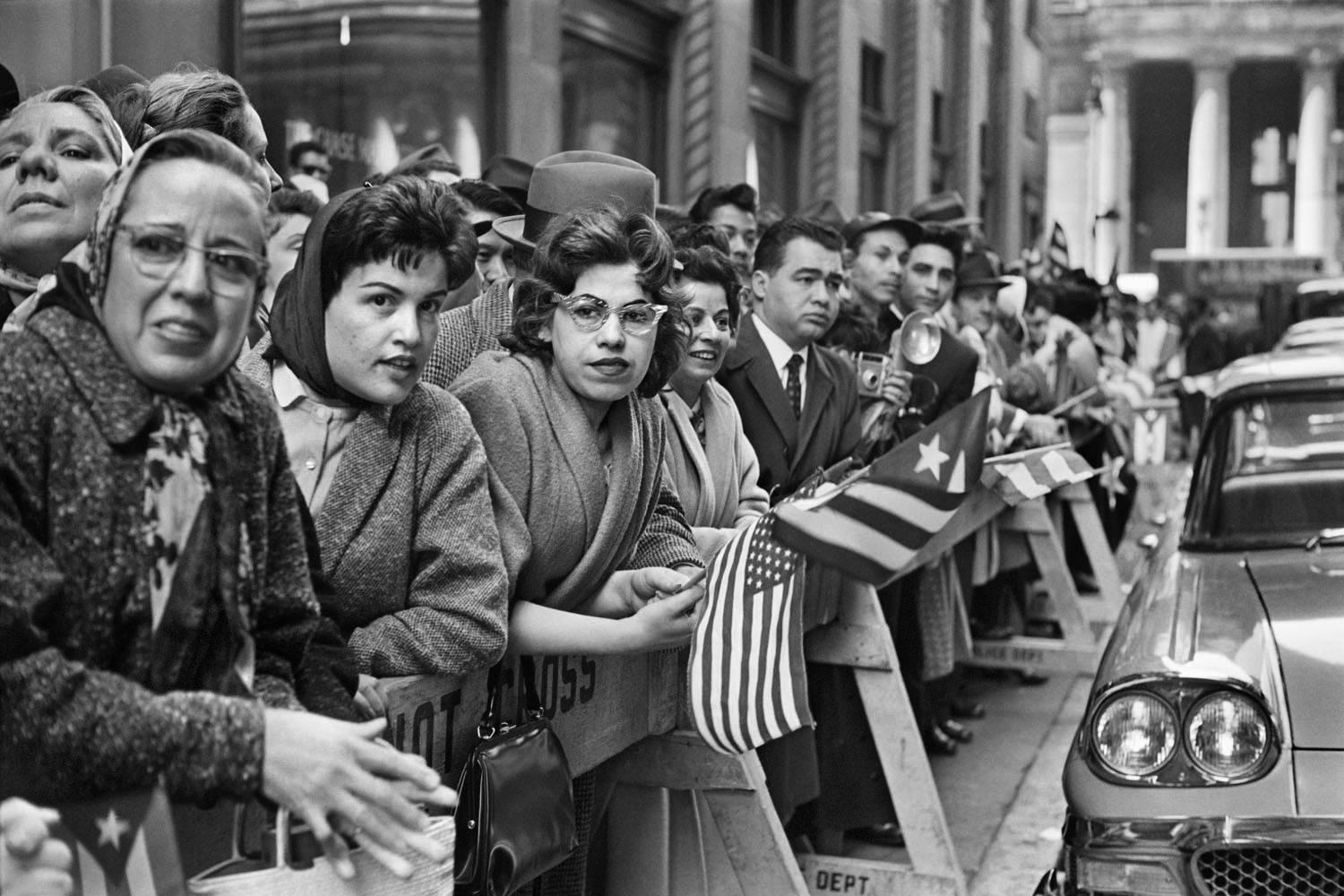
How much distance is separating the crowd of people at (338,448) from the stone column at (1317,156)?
64307 millimetres

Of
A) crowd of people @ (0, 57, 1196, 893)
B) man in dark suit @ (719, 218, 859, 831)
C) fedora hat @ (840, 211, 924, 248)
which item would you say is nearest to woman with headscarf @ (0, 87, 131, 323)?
crowd of people @ (0, 57, 1196, 893)

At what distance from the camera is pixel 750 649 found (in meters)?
3.70

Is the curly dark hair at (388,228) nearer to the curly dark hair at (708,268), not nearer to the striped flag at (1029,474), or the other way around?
the curly dark hair at (708,268)

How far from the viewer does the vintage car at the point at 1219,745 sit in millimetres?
3961

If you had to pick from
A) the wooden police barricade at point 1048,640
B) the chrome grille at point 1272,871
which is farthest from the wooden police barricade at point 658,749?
→ the wooden police barricade at point 1048,640

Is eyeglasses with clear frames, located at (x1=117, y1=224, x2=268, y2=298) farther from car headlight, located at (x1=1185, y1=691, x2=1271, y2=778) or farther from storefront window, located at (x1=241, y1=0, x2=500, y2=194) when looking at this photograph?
storefront window, located at (x1=241, y1=0, x2=500, y2=194)

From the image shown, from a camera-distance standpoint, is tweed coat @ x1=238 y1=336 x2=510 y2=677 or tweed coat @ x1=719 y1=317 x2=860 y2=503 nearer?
tweed coat @ x1=238 y1=336 x2=510 y2=677

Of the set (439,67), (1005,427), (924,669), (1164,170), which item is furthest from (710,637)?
(1164,170)

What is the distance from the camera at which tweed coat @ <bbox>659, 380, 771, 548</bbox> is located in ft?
14.6

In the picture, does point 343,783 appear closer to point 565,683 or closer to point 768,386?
point 565,683

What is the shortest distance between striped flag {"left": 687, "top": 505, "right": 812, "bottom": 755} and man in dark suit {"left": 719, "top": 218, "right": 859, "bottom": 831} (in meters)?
1.63

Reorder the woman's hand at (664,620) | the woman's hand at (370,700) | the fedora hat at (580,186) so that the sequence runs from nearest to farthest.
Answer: the woman's hand at (370,700), the woman's hand at (664,620), the fedora hat at (580,186)

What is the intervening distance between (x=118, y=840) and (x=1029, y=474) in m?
3.89

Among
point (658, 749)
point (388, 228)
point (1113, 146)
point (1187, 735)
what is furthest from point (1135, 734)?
point (1113, 146)
